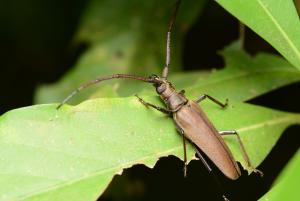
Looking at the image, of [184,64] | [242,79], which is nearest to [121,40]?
[184,64]

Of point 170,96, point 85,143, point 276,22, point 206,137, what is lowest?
point 206,137

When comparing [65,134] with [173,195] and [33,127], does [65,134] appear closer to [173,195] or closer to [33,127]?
[33,127]

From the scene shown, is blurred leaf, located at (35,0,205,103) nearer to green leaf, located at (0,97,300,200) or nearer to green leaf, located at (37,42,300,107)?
green leaf, located at (37,42,300,107)

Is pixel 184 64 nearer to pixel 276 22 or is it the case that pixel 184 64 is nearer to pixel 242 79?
pixel 242 79

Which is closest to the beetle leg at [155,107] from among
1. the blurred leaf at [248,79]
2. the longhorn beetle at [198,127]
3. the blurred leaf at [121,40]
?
the longhorn beetle at [198,127]

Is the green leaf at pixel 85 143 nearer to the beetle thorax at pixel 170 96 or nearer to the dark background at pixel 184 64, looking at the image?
the beetle thorax at pixel 170 96

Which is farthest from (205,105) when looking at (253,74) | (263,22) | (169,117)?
(263,22)
